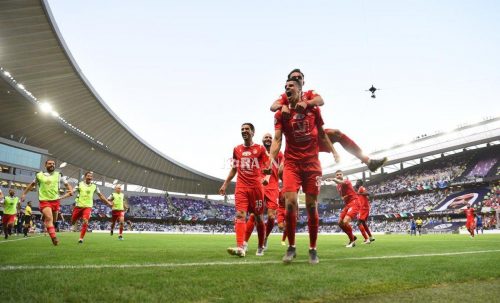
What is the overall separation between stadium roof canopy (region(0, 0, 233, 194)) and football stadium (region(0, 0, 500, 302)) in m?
0.18

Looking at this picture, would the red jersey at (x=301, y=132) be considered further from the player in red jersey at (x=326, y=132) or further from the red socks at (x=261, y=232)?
the red socks at (x=261, y=232)

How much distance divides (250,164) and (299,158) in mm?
2236

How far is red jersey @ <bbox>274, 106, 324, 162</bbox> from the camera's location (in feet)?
18.0

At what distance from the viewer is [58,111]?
46.3 meters

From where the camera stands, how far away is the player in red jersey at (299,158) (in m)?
5.46

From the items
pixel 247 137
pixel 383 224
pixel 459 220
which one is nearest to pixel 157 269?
pixel 247 137

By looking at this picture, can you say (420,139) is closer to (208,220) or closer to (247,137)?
(208,220)

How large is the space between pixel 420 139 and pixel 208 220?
3879 centimetres

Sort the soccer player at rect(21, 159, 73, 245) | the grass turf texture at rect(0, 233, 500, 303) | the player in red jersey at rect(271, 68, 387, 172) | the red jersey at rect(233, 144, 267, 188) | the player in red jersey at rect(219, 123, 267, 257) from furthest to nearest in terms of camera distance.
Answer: the soccer player at rect(21, 159, 73, 245) < the red jersey at rect(233, 144, 267, 188) < the player in red jersey at rect(219, 123, 267, 257) < the player in red jersey at rect(271, 68, 387, 172) < the grass turf texture at rect(0, 233, 500, 303)

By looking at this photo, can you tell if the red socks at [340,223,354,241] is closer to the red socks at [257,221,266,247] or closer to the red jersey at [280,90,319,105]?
the red socks at [257,221,266,247]

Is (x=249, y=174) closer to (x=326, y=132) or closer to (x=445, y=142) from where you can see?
(x=326, y=132)

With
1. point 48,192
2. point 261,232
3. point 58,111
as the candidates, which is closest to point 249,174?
point 261,232

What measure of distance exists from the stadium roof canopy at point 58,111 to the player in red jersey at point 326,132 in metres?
32.2

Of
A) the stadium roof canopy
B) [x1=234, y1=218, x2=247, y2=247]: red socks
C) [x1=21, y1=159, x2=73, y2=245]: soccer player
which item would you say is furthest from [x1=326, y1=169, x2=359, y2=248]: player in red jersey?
the stadium roof canopy
